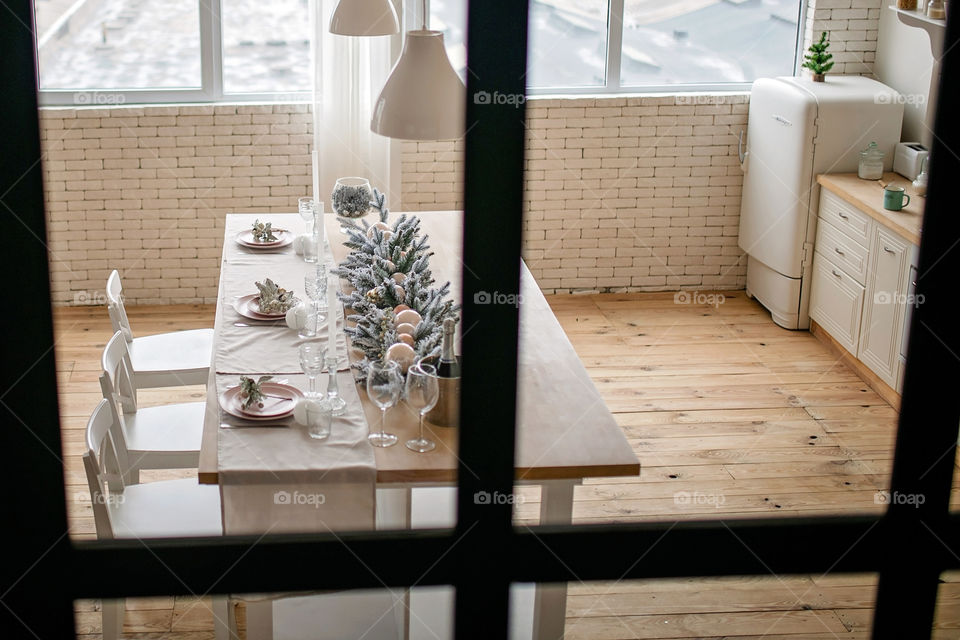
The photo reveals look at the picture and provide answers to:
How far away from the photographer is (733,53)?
6.31 m

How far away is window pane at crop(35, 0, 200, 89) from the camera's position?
18.8 feet

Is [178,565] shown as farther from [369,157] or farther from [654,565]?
[369,157]

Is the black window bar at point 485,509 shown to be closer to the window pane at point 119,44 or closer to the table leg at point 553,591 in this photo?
the table leg at point 553,591

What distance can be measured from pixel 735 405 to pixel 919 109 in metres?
1.93

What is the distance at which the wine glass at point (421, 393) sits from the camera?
269 cm

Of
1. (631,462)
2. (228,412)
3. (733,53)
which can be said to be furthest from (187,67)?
(631,462)
